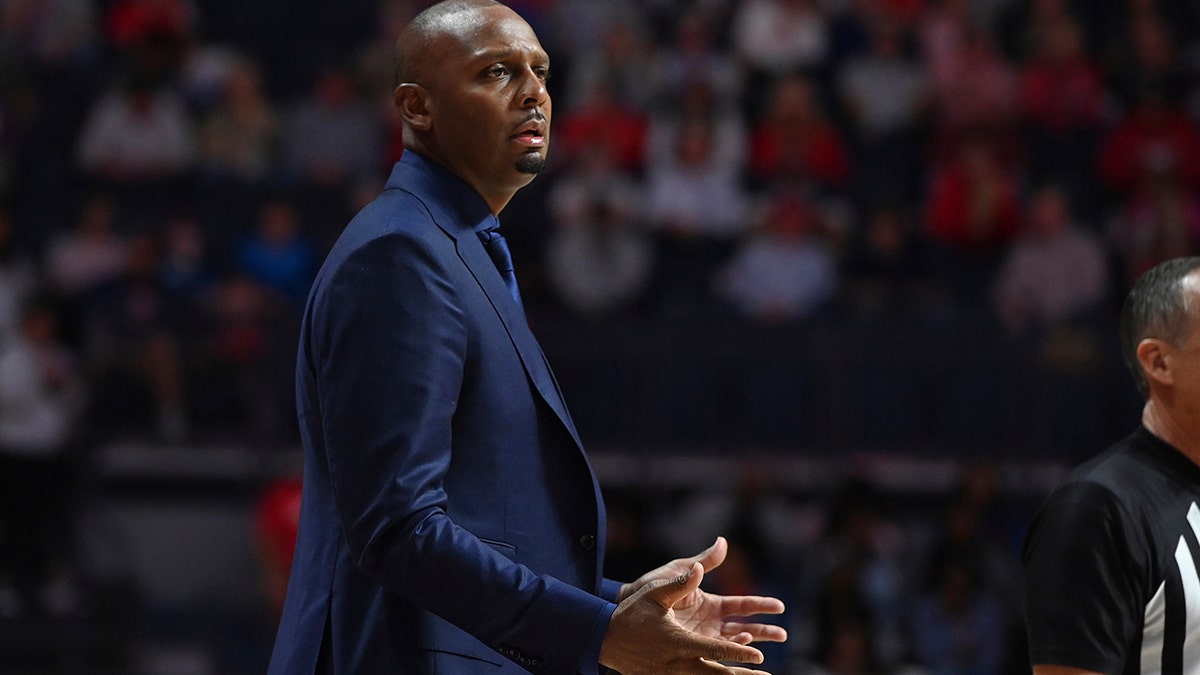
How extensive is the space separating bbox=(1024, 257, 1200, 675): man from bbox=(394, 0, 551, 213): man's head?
1170 millimetres

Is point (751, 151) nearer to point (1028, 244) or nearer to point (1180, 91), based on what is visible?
point (1028, 244)

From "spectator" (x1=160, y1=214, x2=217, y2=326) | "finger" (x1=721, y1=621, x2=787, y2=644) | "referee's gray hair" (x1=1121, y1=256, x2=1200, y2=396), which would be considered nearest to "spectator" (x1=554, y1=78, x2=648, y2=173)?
"spectator" (x1=160, y1=214, x2=217, y2=326)

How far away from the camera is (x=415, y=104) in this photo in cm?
252

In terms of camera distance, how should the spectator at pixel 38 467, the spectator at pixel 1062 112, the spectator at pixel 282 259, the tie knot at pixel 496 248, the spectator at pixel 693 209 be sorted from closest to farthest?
the tie knot at pixel 496 248
the spectator at pixel 38 467
the spectator at pixel 282 259
the spectator at pixel 693 209
the spectator at pixel 1062 112

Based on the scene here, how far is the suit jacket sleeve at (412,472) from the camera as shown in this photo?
219 centimetres

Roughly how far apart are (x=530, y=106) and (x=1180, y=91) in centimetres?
831

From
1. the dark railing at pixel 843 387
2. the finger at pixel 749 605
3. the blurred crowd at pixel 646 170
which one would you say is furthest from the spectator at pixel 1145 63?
the finger at pixel 749 605

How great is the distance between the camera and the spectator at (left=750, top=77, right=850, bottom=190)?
9.43 m

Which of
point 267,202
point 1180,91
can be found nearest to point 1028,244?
point 1180,91

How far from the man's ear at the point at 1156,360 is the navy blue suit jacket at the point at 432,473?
1.17 meters

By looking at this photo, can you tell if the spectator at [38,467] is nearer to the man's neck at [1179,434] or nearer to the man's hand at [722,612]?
the man's hand at [722,612]

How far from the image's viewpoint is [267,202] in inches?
373

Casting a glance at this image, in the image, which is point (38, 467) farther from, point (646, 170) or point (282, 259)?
point (646, 170)

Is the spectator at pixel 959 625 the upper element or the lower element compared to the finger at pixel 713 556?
lower
